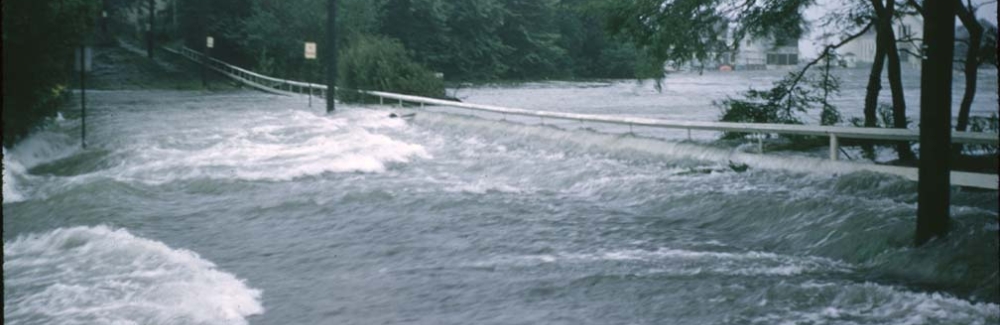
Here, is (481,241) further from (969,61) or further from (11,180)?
(11,180)

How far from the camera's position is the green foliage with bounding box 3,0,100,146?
19.5 meters

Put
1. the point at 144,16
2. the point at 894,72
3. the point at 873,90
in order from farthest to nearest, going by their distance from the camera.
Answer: the point at 144,16 → the point at 873,90 → the point at 894,72

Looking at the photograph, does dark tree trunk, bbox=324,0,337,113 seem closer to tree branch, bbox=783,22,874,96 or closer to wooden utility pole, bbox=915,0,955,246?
tree branch, bbox=783,22,874,96

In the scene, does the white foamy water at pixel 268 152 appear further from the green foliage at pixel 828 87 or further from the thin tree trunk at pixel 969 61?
the thin tree trunk at pixel 969 61

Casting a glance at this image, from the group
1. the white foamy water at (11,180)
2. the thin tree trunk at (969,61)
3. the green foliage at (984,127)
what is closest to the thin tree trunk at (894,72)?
the green foliage at (984,127)

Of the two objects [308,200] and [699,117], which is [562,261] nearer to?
[308,200]

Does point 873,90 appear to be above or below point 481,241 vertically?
above

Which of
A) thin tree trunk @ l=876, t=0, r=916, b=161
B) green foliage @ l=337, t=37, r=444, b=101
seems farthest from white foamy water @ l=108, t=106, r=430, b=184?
green foliage @ l=337, t=37, r=444, b=101

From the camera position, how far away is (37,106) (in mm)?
21344

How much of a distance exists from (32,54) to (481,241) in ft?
40.4

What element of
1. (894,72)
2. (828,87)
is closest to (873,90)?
(894,72)

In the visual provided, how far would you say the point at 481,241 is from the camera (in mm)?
11688

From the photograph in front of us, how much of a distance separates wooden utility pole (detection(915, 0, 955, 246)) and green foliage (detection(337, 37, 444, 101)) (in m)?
31.3

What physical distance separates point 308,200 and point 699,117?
84.7 feet
